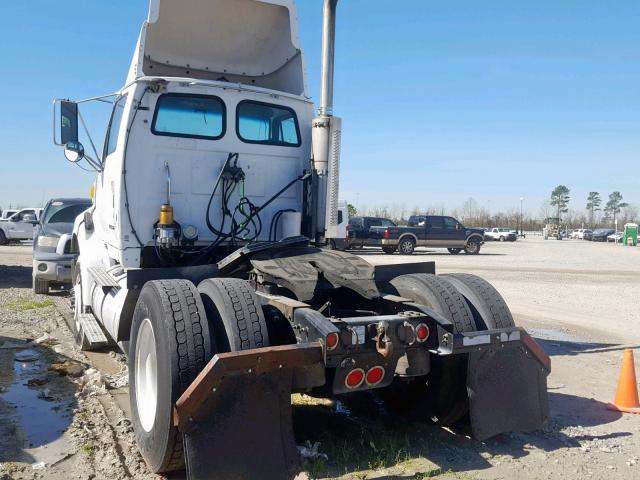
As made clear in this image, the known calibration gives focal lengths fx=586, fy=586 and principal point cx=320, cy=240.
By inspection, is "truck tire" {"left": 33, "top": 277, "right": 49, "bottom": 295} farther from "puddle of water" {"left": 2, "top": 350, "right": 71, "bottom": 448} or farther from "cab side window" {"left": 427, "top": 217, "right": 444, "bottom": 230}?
"cab side window" {"left": 427, "top": 217, "right": 444, "bottom": 230}

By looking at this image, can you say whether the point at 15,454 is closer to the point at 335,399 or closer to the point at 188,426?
the point at 188,426

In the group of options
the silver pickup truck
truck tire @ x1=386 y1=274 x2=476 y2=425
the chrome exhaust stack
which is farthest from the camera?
the silver pickup truck

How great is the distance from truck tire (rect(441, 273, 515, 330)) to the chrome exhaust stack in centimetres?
158

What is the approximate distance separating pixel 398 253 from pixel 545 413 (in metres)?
25.7

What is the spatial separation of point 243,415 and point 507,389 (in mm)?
2042

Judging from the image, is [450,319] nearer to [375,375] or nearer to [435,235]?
[375,375]

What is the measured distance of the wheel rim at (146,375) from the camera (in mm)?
4090

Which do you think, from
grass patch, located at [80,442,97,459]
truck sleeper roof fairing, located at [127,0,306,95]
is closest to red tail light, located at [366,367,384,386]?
grass patch, located at [80,442,97,459]

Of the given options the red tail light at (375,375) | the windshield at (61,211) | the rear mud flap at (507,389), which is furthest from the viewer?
the windshield at (61,211)

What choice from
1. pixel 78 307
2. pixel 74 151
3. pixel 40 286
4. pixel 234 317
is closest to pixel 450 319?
pixel 234 317

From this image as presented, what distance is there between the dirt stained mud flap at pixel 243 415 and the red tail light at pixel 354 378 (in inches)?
13.0

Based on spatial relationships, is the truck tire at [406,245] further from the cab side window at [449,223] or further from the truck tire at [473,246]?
the truck tire at [473,246]

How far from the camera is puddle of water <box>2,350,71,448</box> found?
4676 millimetres

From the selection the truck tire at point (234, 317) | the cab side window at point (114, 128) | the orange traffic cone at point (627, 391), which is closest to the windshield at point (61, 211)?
the cab side window at point (114, 128)
